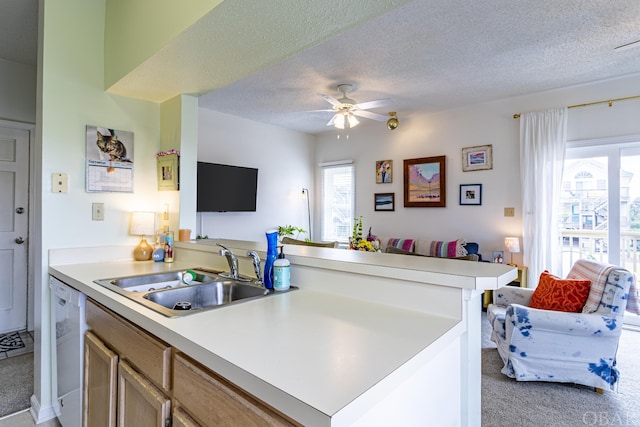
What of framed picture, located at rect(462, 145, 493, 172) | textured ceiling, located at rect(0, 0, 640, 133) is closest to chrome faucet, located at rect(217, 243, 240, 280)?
textured ceiling, located at rect(0, 0, 640, 133)

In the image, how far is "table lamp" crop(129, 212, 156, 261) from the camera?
2289 millimetres

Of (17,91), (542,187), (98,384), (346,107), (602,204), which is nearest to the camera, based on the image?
(98,384)

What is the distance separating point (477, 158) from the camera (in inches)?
173

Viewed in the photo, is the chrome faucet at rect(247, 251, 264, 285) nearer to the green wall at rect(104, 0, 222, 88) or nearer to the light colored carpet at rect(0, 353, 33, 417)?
the green wall at rect(104, 0, 222, 88)

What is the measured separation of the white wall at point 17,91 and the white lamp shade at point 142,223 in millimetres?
2043

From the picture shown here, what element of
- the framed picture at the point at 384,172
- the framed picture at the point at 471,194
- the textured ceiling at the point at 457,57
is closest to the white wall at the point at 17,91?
the textured ceiling at the point at 457,57

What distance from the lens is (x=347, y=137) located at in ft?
18.6

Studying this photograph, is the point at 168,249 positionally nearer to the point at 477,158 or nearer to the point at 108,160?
the point at 108,160

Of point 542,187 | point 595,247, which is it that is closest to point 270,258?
point 542,187

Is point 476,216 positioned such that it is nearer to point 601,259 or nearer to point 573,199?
point 573,199

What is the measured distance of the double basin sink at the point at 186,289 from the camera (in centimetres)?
Result: 146

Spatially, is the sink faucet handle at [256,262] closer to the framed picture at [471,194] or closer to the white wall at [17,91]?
the white wall at [17,91]

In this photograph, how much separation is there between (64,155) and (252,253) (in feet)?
4.60

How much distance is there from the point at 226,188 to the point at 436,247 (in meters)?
2.90
